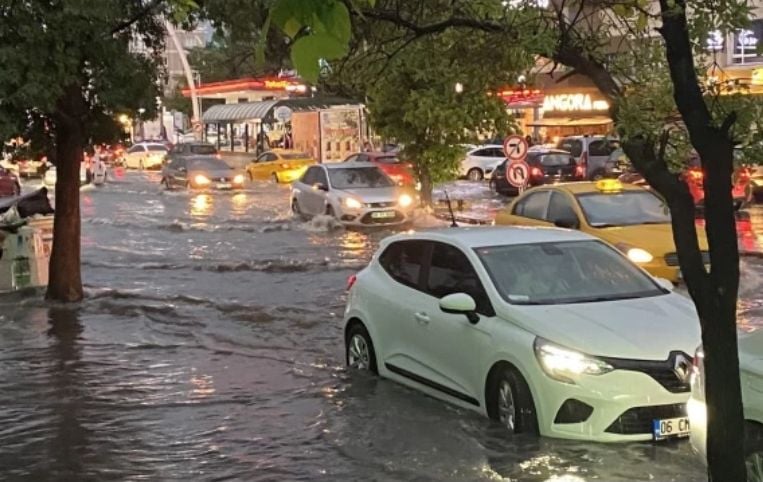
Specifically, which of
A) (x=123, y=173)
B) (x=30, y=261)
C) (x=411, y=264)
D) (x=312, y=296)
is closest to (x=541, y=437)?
(x=411, y=264)

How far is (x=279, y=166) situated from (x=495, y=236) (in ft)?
123

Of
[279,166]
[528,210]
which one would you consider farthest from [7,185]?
[528,210]

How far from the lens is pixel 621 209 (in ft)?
48.7

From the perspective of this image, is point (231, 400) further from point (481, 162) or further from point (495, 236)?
point (481, 162)

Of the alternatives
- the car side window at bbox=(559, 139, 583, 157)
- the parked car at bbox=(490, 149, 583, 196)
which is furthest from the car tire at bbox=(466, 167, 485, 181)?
the parked car at bbox=(490, 149, 583, 196)

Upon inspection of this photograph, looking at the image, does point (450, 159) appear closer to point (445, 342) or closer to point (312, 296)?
point (312, 296)

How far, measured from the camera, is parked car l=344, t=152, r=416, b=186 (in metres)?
30.6

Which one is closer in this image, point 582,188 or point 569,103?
point 582,188

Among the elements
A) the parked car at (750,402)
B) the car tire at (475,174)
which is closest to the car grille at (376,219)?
the parked car at (750,402)

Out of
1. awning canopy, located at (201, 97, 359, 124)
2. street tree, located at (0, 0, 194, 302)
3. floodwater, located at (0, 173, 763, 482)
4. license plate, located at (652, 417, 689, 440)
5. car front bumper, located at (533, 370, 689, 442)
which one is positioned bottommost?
floodwater, located at (0, 173, 763, 482)

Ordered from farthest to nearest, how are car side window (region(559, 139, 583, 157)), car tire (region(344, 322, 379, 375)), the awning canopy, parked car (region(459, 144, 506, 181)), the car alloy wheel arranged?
the awning canopy, parked car (region(459, 144, 506, 181)), car side window (region(559, 139, 583, 157)), car tire (region(344, 322, 379, 375)), the car alloy wheel

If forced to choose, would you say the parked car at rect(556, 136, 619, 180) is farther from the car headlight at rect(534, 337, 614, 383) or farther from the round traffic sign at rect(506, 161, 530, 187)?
the car headlight at rect(534, 337, 614, 383)

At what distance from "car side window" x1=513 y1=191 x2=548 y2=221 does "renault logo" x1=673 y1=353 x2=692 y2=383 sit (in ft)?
25.9

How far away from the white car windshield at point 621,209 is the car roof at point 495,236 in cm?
535
